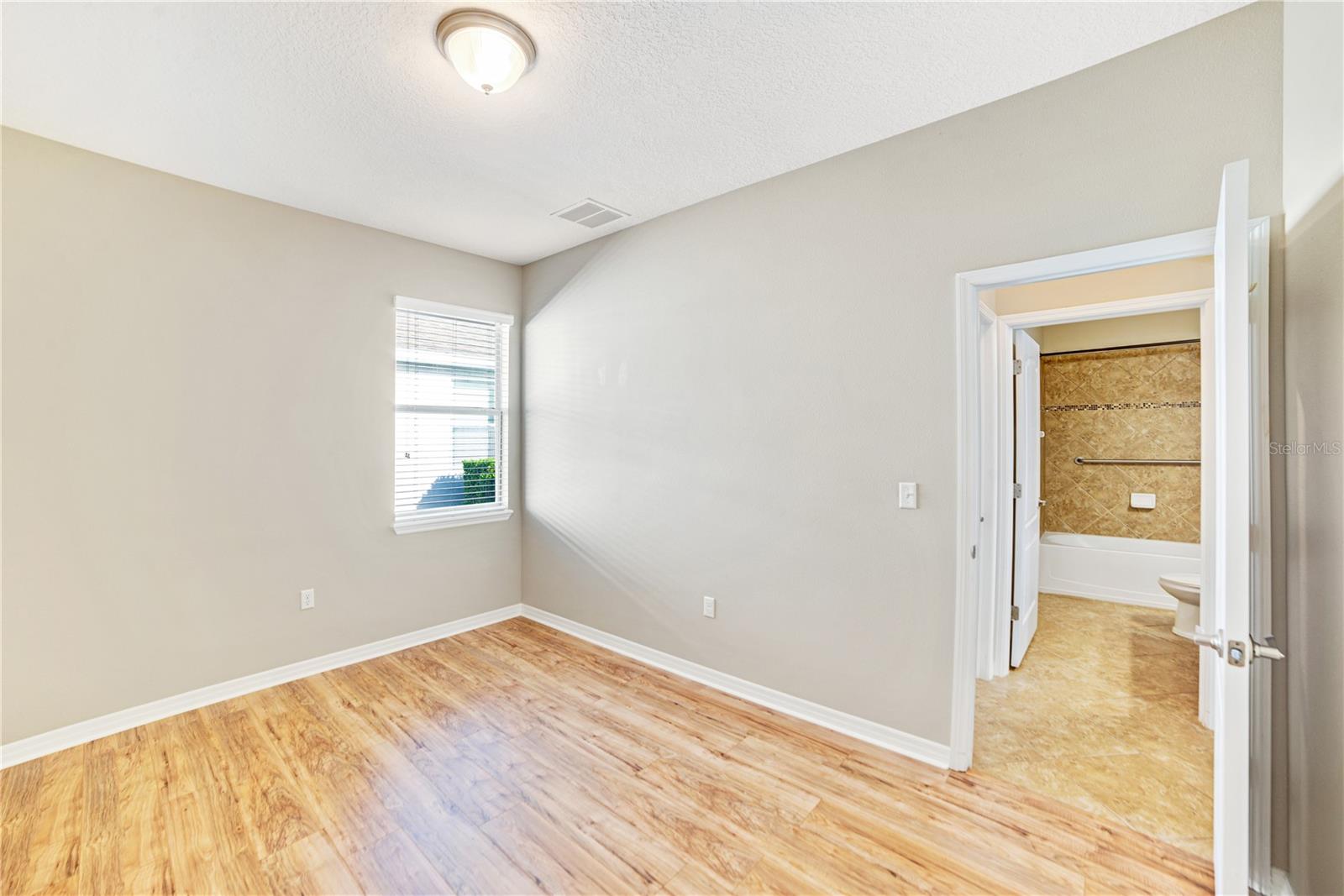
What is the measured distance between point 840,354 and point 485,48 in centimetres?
182

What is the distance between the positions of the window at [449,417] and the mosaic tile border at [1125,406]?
16.8ft

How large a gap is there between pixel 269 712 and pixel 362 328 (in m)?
2.16

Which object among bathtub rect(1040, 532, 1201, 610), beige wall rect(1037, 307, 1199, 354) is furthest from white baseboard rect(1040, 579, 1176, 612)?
beige wall rect(1037, 307, 1199, 354)

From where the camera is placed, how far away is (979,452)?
2.43m

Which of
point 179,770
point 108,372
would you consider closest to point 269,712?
point 179,770

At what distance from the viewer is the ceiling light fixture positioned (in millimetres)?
1776

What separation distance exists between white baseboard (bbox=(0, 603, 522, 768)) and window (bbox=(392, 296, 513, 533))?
0.72 m

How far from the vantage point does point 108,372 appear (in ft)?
8.74

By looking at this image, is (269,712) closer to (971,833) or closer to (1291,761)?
(971,833)

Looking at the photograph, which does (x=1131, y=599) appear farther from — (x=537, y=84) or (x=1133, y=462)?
(x=537, y=84)

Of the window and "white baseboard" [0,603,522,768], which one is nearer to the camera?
"white baseboard" [0,603,522,768]

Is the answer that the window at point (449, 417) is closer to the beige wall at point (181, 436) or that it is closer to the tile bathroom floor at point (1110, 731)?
the beige wall at point (181, 436)

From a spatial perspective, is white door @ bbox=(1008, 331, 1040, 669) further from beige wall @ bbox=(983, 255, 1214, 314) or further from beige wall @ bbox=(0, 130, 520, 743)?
beige wall @ bbox=(0, 130, 520, 743)

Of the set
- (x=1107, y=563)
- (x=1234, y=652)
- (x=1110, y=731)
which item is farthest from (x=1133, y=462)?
(x=1234, y=652)
